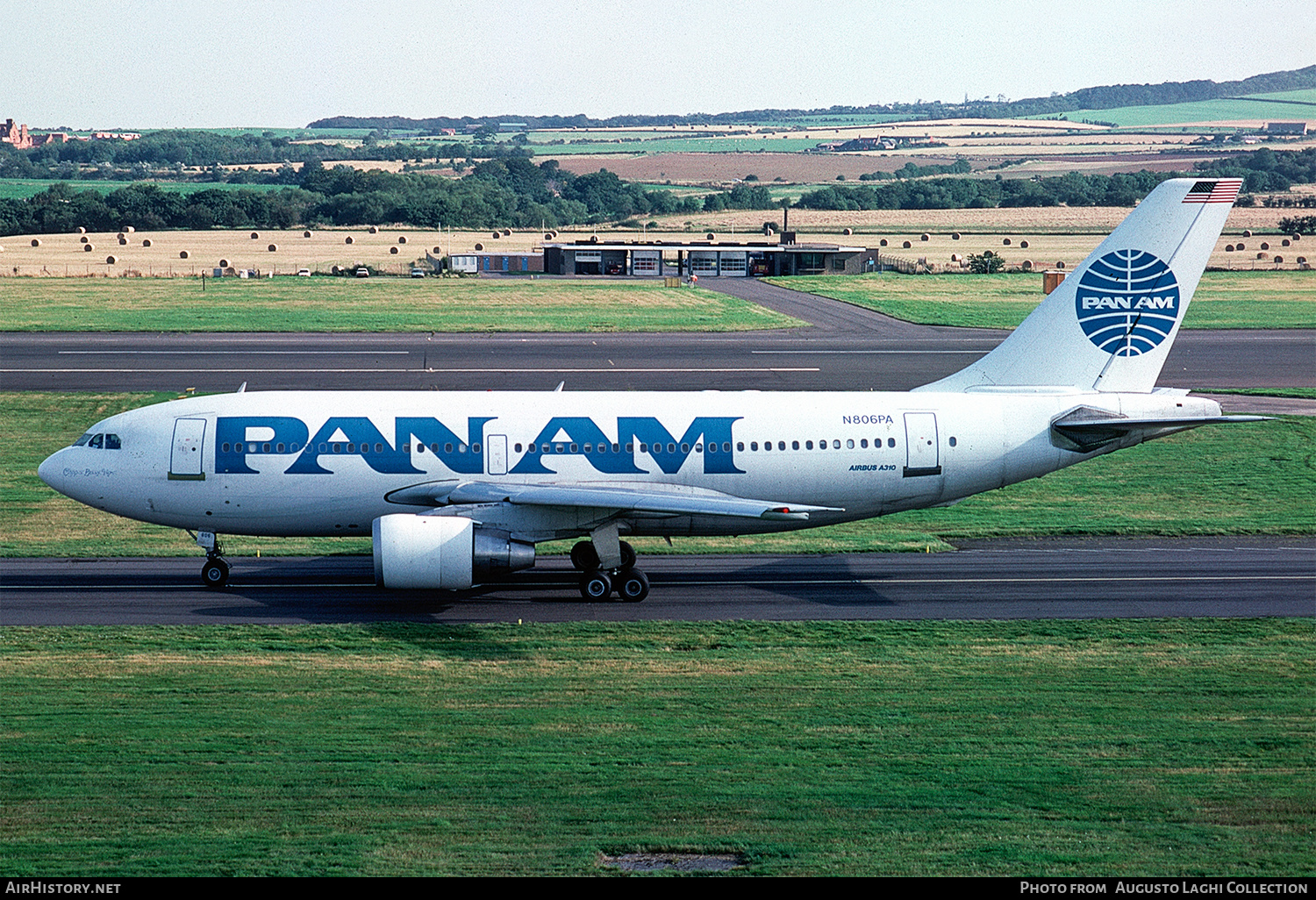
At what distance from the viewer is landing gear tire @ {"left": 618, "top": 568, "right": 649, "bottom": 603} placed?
34.8 m

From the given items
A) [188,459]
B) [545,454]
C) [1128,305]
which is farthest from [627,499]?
[1128,305]

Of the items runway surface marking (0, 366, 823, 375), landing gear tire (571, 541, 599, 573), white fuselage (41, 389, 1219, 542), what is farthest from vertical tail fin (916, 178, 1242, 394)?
runway surface marking (0, 366, 823, 375)

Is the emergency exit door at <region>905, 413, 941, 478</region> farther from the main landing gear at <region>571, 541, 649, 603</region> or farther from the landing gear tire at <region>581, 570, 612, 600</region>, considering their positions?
the landing gear tire at <region>581, 570, 612, 600</region>

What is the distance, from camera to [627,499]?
109 ft

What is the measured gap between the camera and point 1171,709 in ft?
85.5

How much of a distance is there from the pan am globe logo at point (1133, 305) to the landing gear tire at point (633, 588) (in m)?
14.4

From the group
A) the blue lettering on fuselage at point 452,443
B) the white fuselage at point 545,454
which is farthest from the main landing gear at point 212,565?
the blue lettering on fuselage at point 452,443

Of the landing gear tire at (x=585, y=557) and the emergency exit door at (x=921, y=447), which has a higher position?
the emergency exit door at (x=921, y=447)

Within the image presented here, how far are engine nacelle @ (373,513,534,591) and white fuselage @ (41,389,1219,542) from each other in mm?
1401

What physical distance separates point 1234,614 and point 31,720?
27980mm

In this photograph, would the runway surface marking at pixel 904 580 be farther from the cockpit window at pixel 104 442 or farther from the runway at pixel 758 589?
the cockpit window at pixel 104 442

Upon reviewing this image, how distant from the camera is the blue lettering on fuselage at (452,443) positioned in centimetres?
3481

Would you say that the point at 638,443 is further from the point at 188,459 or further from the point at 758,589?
the point at 188,459

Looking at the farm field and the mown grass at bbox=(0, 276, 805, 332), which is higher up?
the farm field
